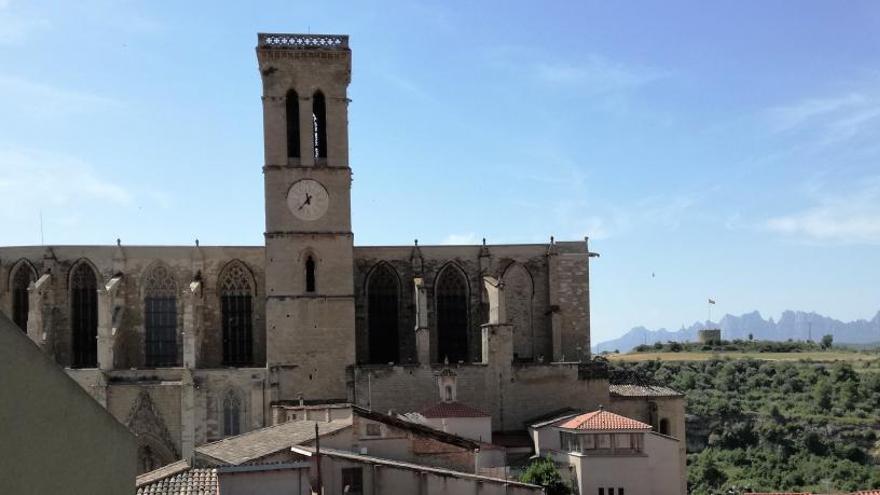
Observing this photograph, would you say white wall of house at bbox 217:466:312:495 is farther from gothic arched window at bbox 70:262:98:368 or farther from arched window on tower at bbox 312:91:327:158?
gothic arched window at bbox 70:262:98:368

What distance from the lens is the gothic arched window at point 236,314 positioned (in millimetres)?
43594

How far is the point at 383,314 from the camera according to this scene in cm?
4484

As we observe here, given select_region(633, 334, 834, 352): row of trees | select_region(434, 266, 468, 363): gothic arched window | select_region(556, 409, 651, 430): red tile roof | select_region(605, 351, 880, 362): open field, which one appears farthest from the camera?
select_region(633, 334, 834, 352): row of trees

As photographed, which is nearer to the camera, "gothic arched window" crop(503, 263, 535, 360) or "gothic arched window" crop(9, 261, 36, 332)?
"gothic arched window" crop(9, 261, 36, 332)

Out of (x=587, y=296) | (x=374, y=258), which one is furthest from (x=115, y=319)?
(x=587, y=296)

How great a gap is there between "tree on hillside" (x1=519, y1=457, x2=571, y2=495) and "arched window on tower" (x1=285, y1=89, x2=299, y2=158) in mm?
17991

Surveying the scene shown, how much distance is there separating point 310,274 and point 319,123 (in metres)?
6.72

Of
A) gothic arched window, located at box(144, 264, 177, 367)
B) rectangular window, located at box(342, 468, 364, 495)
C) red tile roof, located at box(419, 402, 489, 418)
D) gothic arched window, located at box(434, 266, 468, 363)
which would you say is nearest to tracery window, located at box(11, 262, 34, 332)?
gothic arched window, located at box(144, 264, 177, 367)

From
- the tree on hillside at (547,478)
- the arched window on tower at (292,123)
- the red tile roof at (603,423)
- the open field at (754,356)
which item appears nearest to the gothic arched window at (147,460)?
the arched window on tower at (292,123)

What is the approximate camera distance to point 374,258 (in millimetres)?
44750

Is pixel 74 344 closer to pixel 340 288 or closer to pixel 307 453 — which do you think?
pixel 340 288

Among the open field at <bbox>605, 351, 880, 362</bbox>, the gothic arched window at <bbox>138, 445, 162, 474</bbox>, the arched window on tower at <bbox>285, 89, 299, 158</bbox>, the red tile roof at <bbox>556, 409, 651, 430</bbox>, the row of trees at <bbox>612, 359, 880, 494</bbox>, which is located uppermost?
the arched window on tower at <bbox>285, 89, 299, 158</bbox>

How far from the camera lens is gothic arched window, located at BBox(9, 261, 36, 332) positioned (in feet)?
141

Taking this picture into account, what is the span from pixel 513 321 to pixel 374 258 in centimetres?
711
